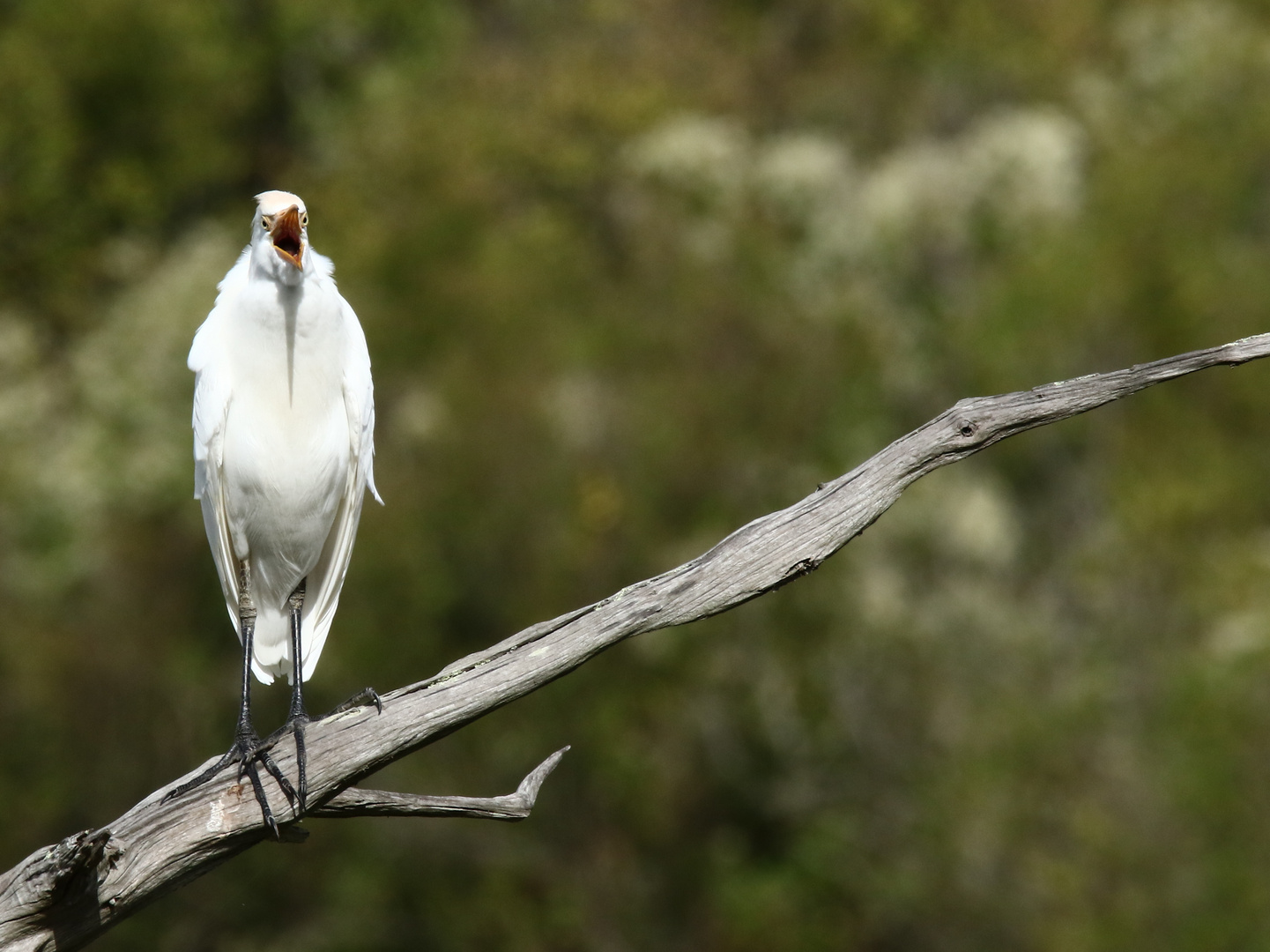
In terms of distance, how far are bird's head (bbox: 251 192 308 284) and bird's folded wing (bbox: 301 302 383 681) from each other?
0.40 metres

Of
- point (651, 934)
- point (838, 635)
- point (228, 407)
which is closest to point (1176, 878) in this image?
point (838, 635)

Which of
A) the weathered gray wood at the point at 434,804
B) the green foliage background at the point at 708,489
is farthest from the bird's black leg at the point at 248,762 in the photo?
the green foliage background at the point at 708,489

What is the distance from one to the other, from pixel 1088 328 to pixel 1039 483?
319 cm

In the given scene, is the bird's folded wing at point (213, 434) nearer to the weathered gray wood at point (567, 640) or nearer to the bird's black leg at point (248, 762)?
the bird's black leg at point (248, 762)

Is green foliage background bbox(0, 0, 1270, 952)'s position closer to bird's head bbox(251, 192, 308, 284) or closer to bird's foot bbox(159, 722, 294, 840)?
bird's head bbox(251, 192, 308, 284)

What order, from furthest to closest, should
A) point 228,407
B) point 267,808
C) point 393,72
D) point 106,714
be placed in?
point 393,72 < point 106,714 < point 228,407 < point 267,808

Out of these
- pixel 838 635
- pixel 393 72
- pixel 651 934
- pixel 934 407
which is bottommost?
pixel 651 934

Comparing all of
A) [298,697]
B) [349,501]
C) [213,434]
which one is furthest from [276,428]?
[298,697]

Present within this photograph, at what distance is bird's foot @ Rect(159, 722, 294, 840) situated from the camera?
366 cm

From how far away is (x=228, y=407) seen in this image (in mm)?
4848

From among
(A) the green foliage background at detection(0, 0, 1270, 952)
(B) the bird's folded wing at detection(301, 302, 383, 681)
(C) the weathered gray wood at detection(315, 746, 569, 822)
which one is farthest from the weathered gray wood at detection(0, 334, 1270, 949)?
(A) the green foliage background at detection(0, 0, 1270, 952)

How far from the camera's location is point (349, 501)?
16.7ft

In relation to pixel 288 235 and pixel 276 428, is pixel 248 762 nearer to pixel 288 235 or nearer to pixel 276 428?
pixel 276 428

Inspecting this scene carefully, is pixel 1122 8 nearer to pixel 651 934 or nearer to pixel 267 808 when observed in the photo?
pixel 651 934
